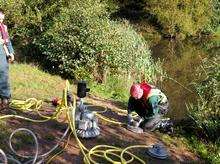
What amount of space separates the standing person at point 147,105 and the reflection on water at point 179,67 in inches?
66.9

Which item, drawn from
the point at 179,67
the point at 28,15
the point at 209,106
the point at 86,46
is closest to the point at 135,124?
the point at 209,106

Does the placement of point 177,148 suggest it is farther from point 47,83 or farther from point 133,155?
point 47,83

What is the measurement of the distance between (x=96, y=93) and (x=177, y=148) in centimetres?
Result: 511

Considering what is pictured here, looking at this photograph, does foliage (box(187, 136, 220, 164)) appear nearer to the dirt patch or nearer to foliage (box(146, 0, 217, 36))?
the dirt patch

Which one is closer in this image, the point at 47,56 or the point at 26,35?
the point at 47,56

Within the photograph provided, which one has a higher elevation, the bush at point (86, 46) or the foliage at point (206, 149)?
the bush at point (86, 46)

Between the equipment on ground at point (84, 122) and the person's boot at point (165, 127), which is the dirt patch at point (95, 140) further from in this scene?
the person's boot at point (165, 127)

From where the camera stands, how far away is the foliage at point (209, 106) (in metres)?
9.48

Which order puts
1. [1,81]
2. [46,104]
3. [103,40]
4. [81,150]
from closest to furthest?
[81,150] → [1,81] → [46,104] → [103,40]

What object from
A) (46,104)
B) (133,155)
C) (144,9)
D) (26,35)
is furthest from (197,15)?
(133,155)

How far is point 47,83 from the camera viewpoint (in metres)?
13.6

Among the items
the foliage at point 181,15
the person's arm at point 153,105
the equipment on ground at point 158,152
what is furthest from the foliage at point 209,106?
the foliage at point 181,15

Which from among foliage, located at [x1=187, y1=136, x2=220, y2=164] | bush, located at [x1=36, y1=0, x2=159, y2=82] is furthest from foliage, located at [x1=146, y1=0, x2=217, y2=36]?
foliage, located at [x1=187, y1=136, x2=220, y2=164]

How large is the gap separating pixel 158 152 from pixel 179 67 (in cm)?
1359
